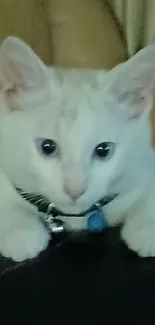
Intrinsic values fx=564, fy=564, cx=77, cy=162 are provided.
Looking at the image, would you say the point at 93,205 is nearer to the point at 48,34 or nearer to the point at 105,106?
the point at 105,106

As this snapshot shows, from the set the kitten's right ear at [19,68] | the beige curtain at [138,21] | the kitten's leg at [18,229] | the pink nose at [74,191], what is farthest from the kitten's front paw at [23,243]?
the beige curtain at [138,21]

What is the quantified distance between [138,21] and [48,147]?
1.99ft

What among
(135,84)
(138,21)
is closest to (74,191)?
(135,84)

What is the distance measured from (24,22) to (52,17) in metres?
0.07

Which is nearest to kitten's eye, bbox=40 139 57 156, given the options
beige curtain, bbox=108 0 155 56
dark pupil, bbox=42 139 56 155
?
dark pupil, bbox=42 139 56 155

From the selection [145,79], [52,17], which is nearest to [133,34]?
[52,17]

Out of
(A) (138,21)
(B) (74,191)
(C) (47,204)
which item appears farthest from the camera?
(A) (138,21)

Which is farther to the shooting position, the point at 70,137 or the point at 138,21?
the point at 138,21

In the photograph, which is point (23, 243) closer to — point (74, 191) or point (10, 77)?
point (74, 191)

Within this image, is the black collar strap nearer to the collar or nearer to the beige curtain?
the collar

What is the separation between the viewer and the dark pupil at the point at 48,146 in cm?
80

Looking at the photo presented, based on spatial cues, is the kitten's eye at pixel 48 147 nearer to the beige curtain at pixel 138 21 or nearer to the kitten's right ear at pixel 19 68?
the kitten's right ear at pixel 19 68

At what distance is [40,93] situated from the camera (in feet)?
2.76

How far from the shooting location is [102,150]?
818 millimetres
